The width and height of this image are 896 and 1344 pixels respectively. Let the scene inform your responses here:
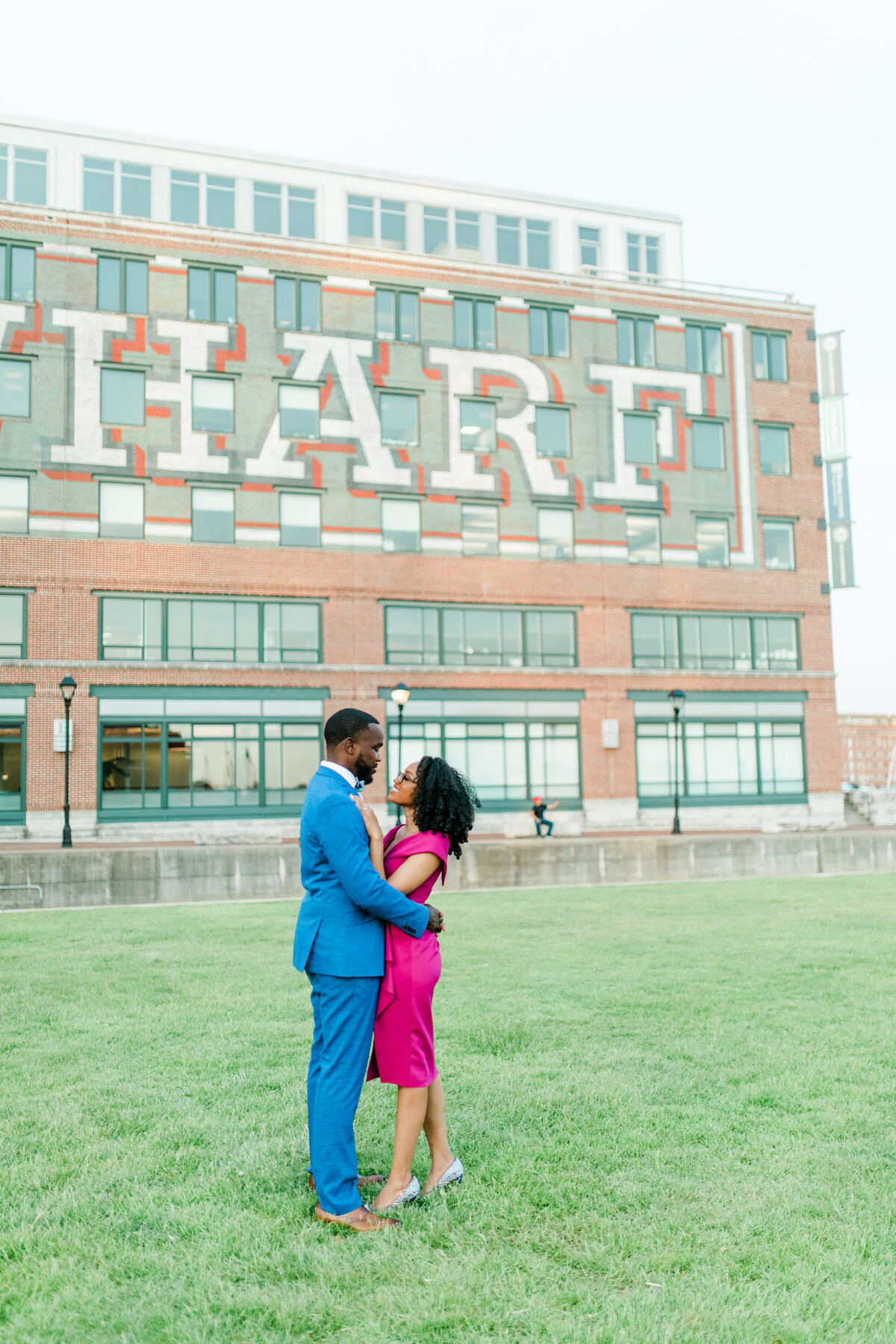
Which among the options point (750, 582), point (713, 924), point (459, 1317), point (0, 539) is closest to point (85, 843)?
point (0, 539)

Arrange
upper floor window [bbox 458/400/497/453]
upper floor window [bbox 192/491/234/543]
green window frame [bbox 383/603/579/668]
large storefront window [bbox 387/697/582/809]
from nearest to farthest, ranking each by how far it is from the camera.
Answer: upper floor window [bbox 192/491/234/543] < large storefront window [bbox 387/697/582/809] < green window frame [bbox 383/603/579/668] < upper floor window [bbox 458/400/497/453]

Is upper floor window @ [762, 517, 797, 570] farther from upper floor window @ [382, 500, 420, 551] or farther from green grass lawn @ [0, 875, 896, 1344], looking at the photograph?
green grass lawn @ [0, 875, 896, 1344]

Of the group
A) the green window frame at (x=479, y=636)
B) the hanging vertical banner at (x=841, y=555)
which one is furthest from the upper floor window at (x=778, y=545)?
the green window frame at (x=479, y=636)

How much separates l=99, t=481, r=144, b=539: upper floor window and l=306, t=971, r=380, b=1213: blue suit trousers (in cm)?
3287

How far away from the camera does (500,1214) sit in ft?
15.4

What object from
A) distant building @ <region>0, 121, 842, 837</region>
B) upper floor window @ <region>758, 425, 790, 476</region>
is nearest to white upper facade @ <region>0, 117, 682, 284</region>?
distant building @ <region>0, 121, 842, 837</region>

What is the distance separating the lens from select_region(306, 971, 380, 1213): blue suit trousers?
183 inches

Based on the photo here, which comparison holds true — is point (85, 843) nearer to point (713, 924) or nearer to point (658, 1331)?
point (713, 924)

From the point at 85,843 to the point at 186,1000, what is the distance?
24.6 metres

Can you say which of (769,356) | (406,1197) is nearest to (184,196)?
(769,356)

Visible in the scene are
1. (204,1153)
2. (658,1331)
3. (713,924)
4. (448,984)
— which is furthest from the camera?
(713,924)

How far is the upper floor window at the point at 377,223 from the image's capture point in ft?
160

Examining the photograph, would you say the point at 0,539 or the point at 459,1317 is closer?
the point at 459,1317

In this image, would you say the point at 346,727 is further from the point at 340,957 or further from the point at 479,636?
the point at 479,636
